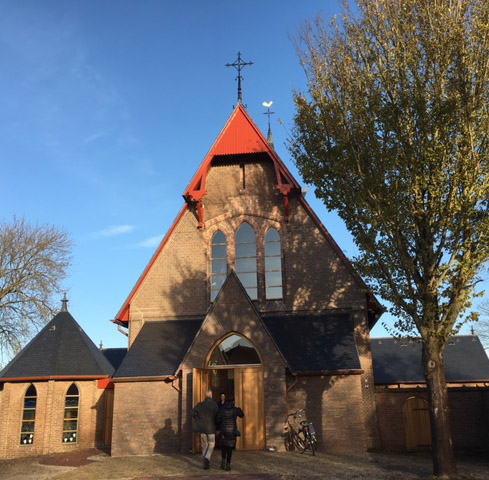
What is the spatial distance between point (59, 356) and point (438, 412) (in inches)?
541

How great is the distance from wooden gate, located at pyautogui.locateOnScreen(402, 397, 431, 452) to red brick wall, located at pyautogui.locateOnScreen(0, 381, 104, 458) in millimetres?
10985

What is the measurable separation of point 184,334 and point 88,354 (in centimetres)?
449

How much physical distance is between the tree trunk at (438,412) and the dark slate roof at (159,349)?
311 inches

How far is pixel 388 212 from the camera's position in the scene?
1320cm

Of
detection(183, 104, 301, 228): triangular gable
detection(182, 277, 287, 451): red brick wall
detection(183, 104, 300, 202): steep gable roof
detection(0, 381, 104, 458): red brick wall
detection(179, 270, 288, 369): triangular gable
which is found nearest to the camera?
detection(182, 277, 287, 451): red brick wall

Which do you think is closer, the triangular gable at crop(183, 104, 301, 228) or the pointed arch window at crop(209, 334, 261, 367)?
the pointed arch window at crop(209, 334, 261, 367)

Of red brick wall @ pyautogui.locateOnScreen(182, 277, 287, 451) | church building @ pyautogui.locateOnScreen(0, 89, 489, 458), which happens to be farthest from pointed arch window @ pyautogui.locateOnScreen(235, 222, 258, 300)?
red brick wall @ pyautogui.locateOnScreen(182, 277, 287, 451)

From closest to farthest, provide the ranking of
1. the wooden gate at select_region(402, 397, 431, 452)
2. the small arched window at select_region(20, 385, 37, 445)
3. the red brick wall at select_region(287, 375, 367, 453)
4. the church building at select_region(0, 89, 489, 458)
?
the red brick wall at select_region(287, 375, 367, 453)
the church building at select_region(0, 89, 489, 458)
the wooden gate at select_region(402, 397, 431, 452)
the small arched window at select_region(20, 385, 37, 445)

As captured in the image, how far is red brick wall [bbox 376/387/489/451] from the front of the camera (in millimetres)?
16469

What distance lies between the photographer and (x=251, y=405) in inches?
643

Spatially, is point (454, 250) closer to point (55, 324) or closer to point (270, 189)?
point (270, 189)

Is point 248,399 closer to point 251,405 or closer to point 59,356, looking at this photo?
point 251,405

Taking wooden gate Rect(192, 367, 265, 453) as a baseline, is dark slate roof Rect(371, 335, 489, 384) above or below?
above

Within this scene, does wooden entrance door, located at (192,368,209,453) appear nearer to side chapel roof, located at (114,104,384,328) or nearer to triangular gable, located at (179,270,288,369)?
triangular gable, located at (179,270,288,369)
